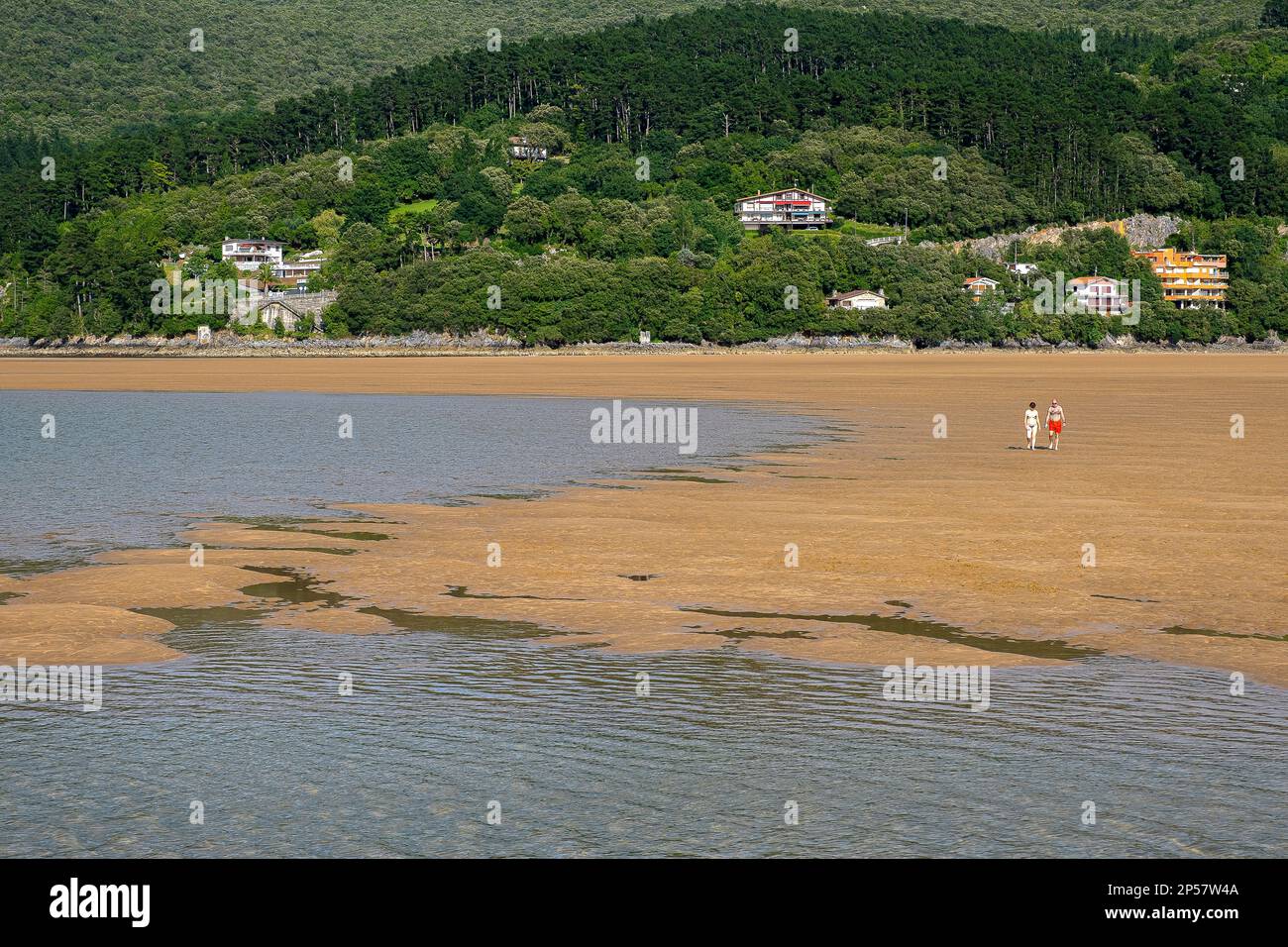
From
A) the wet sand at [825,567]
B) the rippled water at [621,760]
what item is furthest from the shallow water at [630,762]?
the wet sand at [825,567]

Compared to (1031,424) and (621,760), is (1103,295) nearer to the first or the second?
(1031,424)

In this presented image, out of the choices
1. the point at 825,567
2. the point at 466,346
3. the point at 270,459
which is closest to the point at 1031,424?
the point at 825,567

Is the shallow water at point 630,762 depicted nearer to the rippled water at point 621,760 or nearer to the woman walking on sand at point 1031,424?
the rippled water at point 621,760

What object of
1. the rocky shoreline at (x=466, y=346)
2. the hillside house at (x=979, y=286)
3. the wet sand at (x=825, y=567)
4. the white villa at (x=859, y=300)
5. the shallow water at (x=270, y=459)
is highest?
the hillside house at (x=979, y=286)

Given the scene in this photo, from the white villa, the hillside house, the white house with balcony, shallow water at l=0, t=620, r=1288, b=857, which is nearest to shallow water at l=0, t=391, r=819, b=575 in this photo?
shallow water at l=0, t=620, r=1288, b=857

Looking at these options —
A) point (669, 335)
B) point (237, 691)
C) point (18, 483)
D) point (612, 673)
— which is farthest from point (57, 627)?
point (669, 335)

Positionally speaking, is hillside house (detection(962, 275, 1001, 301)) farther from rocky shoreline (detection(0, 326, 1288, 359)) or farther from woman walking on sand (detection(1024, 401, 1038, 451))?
woman walking on sand (detection(1024, 401, 1038, 451))
